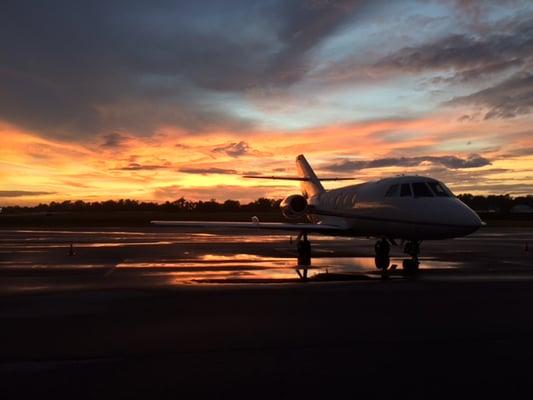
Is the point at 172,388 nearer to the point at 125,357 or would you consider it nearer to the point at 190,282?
the point at 125,357

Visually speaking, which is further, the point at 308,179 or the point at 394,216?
the point at 308,179

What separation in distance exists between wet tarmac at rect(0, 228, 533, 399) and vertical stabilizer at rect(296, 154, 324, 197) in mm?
15665


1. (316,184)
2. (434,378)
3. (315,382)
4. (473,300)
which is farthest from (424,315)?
(316,184)

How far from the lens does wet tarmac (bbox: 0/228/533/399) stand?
200 inches

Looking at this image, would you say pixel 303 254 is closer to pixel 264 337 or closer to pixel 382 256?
pixel 382 256

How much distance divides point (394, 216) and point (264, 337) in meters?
10.9

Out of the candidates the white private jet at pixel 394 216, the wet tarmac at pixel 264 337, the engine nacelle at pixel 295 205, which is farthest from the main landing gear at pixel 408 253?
the engine nacelle at pixel 295 205

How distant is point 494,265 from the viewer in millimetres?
17641

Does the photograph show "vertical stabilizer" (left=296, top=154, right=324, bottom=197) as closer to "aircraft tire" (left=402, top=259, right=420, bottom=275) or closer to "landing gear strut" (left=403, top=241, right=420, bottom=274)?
"landing gear strut" (left=403, top=241, right=420, bottom=274)

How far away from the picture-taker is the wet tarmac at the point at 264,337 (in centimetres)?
508

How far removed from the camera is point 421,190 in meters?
16.9

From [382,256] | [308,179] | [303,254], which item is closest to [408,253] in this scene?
[382,256]

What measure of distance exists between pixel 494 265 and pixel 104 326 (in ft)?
45.4

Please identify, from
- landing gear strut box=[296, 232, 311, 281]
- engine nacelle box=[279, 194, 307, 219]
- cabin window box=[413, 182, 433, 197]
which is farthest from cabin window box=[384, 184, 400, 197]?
engine nacelle box=[279, 194, 307, 219]
